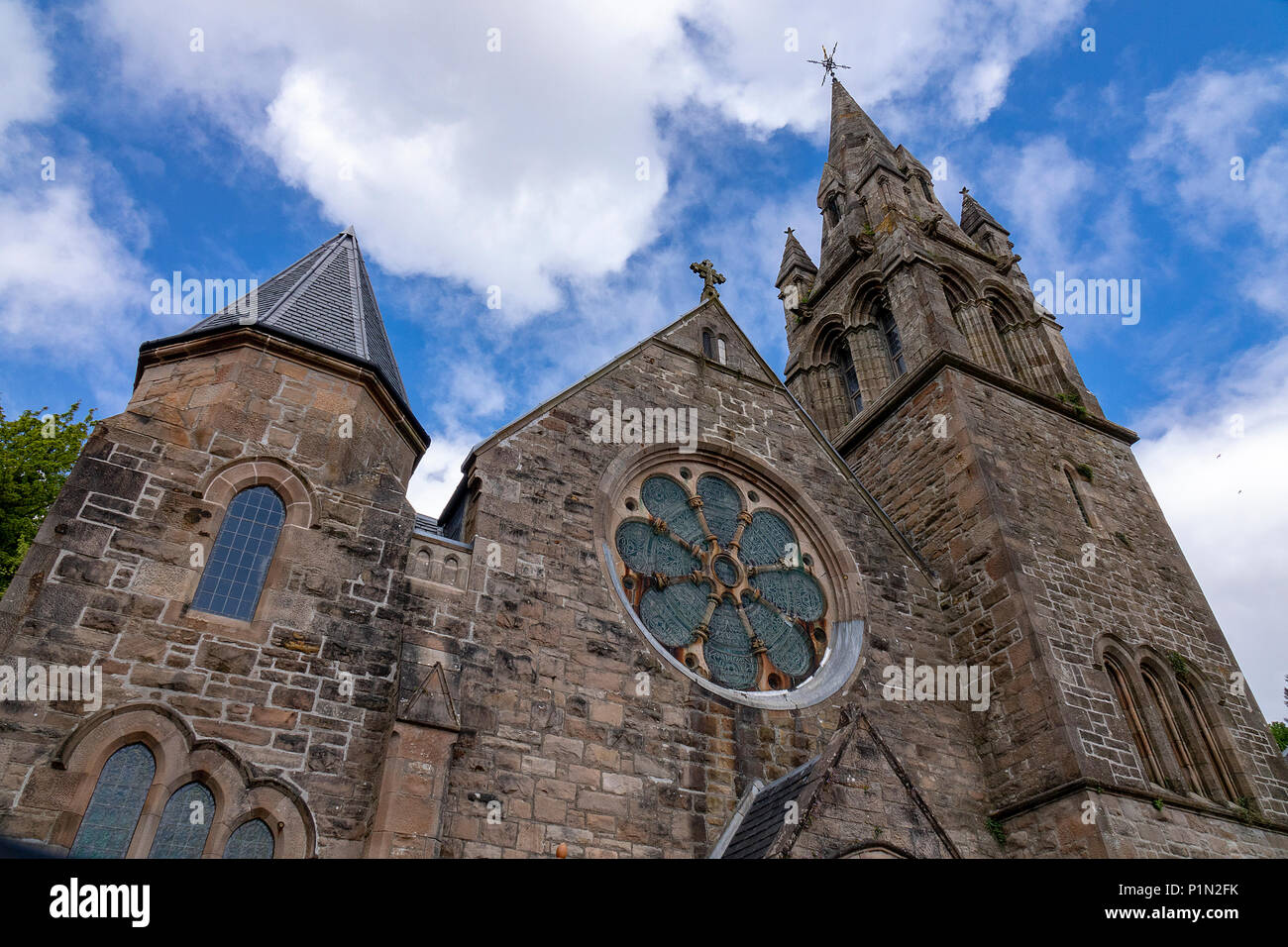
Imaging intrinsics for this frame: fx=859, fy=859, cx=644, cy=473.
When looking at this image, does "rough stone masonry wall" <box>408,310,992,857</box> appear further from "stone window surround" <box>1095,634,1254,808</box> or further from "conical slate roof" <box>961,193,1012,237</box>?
"conical slate roof" <box>961,193,1012,237</box>

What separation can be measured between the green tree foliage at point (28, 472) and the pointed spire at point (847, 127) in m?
20.9

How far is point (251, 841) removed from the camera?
6.39 m

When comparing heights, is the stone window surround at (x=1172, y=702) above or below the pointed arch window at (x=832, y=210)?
below

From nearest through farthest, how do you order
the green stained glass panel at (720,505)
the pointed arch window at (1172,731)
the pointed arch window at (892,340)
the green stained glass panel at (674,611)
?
the green stained glass panel at (674,611) < the pointed arch window at (1172,731) < the green stained glass panel at (720,505) < the pointed arch window at (892,340)

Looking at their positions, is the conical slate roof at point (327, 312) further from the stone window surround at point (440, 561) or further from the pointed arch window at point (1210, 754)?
the pointed arch window at point (1210, 754)

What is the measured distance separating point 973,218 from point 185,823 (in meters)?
22.6

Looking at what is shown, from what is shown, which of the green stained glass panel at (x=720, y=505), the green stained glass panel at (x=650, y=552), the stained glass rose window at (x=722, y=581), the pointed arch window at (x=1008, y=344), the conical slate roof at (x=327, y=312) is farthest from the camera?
the pointed arch window at (x=1008, y=344)

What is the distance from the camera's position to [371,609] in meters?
7.88

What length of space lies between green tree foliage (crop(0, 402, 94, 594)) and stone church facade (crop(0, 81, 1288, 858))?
8.08 m

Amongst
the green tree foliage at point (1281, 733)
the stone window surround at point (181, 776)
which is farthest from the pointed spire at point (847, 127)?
the green tree foliage at point (1281, 733)

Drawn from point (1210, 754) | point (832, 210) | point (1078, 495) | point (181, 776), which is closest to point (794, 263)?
point (832, 210)

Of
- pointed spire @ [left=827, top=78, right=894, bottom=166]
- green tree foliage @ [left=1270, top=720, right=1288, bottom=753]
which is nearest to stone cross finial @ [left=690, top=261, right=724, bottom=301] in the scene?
pointed spire @ [left=827, top=78, right=894, bottom=166]

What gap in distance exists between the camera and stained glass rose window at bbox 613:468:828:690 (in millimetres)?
10195

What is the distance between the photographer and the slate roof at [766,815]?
23.7 ft
